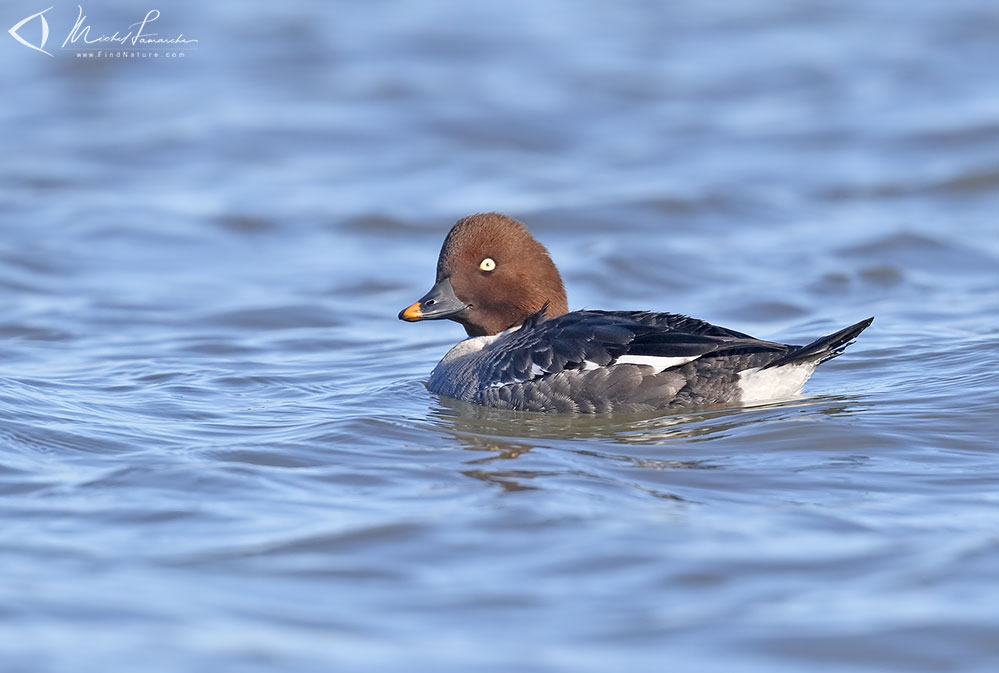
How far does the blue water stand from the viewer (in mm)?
4945

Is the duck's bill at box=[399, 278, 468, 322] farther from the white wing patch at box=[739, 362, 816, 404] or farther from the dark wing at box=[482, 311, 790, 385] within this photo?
the white wing patch at box=[739, 362, 816, 404]

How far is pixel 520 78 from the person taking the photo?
1923cm

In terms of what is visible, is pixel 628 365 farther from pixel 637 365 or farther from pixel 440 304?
pixel 440 304

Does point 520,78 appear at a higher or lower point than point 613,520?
higher

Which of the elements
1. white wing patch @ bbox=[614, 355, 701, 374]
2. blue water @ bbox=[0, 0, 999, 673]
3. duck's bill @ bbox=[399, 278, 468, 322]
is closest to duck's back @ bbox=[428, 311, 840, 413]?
white wing patch @ bbox=[614, 355, 701, 374]

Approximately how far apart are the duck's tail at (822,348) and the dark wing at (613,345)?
0.08 metres

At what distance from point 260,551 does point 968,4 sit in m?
19.0

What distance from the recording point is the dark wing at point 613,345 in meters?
7.73

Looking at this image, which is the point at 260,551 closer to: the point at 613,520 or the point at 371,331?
the point at 613,520

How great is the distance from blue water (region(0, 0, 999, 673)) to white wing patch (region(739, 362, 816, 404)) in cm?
10

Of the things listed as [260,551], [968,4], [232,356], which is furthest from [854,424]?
[968,4]

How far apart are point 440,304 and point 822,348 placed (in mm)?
2506

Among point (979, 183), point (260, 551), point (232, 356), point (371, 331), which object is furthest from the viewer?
Result: point (979, 183)

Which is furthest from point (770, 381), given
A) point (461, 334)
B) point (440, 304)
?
point (461, 334)
